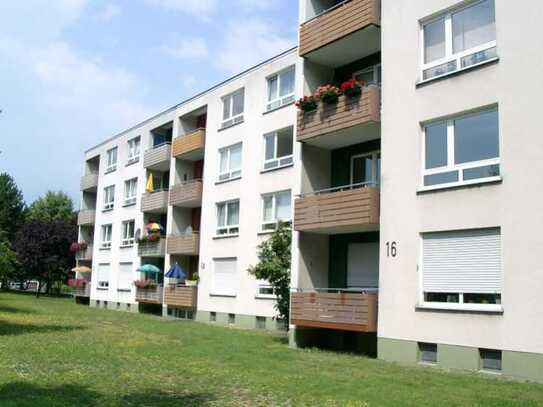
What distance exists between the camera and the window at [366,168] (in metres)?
20.3

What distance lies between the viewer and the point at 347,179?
21125 mm

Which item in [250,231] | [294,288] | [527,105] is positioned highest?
[527,105]

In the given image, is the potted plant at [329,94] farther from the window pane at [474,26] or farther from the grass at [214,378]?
the grass at [214,378]

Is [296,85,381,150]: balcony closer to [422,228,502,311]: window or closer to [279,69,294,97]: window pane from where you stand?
[422,228,502,311]: window

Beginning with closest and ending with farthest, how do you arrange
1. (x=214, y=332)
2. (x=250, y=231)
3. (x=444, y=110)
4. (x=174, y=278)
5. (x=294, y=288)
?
(x=444, y=110) → (x=294, y=288) → (x=214, y=332) → (x=250, y=231) → (x=174, y=278)

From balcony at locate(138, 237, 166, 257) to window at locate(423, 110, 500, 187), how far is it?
23.9 meters

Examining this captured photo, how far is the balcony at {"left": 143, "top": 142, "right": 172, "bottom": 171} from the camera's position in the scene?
38.6 metres

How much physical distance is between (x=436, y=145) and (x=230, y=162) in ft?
55.5

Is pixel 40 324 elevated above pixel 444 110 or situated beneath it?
situated beneath

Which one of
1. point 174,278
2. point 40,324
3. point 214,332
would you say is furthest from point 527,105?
point 174,278

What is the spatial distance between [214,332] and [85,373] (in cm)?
1205

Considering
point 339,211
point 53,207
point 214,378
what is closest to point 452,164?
point 339,211

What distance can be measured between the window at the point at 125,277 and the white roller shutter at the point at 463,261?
29.1m

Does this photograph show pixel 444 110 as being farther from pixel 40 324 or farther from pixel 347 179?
pixel 40 324
